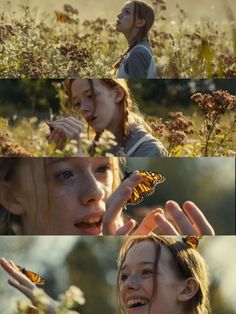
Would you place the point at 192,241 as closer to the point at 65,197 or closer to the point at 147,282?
the point at 147,282

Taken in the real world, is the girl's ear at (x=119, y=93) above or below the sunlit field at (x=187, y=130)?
above

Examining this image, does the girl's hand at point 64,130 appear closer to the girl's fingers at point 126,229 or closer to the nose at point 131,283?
the girl's fingers at point 126,229

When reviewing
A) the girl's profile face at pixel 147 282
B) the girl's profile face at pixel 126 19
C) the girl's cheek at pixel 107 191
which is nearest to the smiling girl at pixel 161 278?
the girl's profile face at pixel 147 282

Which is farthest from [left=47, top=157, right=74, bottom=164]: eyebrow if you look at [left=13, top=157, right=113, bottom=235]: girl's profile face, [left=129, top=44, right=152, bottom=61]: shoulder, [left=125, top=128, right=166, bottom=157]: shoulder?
[left=129, top=44, right=152, bottom=61]: shoulder

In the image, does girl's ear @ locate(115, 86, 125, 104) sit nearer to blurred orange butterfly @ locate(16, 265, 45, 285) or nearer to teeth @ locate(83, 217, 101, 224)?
teeth @ locate(83, 217, 101, 224)

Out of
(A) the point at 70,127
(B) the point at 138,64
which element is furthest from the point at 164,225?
(B) the point at 138,64
